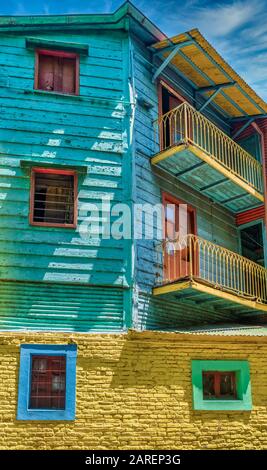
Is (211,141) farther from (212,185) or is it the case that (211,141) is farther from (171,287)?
(171,287)

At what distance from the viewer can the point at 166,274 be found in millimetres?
13312

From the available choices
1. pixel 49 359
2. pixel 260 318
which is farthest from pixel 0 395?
pixel 260 318

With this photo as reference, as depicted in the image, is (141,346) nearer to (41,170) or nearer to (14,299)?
(14,299)

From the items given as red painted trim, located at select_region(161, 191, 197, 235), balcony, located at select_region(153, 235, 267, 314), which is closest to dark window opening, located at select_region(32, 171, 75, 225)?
balcony, located at select_region(153, 235, 267, 314)

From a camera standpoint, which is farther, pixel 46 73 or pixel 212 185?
pixel 212 185

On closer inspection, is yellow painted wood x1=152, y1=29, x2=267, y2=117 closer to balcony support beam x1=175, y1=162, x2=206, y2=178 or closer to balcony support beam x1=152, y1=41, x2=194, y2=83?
balcony support beam x1=152, y1=41, x2=194, y2=83

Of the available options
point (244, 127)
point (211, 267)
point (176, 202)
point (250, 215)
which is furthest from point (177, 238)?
point (244, 127)

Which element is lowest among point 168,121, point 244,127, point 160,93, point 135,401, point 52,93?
point 135,401

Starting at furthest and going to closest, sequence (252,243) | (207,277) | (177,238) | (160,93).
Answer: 1. (252,243)
2. (207,277)
3. (160,93)
4. (177,238)

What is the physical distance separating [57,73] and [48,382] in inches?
281

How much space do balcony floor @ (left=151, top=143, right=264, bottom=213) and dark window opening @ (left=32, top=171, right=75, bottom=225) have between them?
2.31m

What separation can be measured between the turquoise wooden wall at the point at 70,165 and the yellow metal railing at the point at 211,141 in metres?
1.61

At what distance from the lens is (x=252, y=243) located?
18406mm
